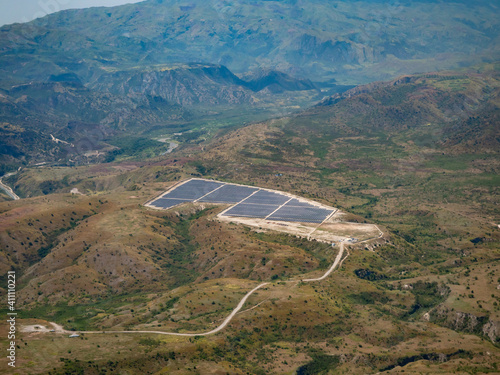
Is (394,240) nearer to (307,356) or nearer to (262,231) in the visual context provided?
(262,231)

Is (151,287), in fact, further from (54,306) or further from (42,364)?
(42,364)

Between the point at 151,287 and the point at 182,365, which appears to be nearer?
the point at 182,365

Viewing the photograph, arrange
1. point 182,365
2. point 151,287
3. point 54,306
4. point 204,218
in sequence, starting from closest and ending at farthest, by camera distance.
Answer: point 182,365 → point 54,306 → point 151,287 → point 204,218

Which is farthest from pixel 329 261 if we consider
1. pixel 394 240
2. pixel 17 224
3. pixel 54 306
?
pixel 17 224

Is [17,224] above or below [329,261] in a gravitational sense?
above

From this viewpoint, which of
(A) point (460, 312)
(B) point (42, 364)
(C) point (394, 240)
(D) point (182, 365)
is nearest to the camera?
(B) point (42, 364)

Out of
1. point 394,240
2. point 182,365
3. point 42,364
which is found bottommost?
point 394,240

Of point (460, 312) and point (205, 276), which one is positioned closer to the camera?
point (460, 312)

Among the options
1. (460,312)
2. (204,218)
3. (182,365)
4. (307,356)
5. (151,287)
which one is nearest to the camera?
(182,365)

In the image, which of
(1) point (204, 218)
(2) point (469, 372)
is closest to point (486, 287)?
(2) point (469, 372)
